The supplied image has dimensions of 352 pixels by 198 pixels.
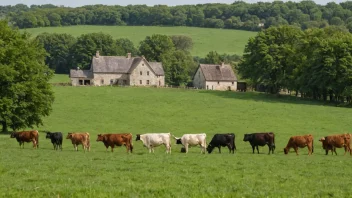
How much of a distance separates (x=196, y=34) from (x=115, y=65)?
75.4m

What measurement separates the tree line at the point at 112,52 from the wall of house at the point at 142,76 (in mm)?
8136

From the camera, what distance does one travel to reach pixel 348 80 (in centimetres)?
6656

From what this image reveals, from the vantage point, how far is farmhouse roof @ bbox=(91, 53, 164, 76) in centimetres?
9712

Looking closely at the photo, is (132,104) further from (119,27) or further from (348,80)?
(119,27)

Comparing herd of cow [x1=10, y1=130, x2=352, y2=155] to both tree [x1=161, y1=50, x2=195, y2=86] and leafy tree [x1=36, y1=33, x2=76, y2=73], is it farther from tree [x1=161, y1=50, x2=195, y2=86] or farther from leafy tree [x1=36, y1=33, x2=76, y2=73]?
leafy tree [x1=36, y1=33, x2=76, y2=73]

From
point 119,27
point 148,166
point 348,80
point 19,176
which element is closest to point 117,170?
point 148,166

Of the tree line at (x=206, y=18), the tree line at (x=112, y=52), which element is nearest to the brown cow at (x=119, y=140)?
the tree line at (x=112, y=52)

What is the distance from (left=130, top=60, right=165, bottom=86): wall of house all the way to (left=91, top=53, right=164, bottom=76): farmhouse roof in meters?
0.88

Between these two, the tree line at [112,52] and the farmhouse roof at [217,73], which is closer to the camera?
the farmhouse roof at [217,73]

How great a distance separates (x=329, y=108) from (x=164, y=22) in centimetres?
13609

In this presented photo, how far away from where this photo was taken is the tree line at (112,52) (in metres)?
108

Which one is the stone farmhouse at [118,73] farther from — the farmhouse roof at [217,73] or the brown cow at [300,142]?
the brown cow at [300,142]

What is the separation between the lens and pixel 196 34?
16975 cm

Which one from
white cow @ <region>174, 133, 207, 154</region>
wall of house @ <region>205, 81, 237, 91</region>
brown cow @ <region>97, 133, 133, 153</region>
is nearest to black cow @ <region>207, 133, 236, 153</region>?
white cow @ <region>174, 133, 207, 154</region>
